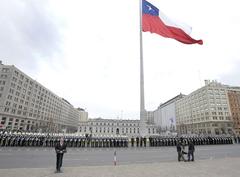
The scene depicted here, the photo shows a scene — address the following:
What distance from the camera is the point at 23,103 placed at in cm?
7319

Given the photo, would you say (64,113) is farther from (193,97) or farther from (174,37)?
(174,37)

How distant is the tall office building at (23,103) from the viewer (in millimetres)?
Result: 62375

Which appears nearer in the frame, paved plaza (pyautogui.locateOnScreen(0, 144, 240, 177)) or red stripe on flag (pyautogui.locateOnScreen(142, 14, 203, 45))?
paved plaza (pyautogui.locateOnScreen(0, 144, 240, 177))

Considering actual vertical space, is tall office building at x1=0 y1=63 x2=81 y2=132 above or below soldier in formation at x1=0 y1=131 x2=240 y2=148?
above

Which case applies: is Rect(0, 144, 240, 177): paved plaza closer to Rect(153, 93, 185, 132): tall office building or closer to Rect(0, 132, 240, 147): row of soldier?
Rect(0, 132, 240, 147): row of soldier

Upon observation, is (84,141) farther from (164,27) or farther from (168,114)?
(168,114)

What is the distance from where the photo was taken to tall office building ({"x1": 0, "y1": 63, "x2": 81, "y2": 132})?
62.4m

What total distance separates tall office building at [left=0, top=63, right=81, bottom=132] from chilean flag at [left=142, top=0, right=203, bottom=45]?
62371mm

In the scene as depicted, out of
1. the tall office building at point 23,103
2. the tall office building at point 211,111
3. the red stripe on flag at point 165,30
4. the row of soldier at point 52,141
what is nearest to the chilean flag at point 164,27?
the red stripe on flag at point 165,30

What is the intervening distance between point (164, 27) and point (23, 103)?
243ft

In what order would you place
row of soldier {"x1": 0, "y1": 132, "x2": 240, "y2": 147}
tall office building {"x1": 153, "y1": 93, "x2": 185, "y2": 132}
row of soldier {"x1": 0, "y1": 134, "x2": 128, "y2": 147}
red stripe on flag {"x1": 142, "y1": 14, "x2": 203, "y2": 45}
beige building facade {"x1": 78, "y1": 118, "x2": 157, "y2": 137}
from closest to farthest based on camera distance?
red stripe on flag {"x1": 142, "y1": 14, "x2": 203, "y2": 45} → row of soldier {"x1": 0, "y1": 134, "x2": 128, "y2": 147} → row of soldier {"x1": 0, "y1": 132, "x2": 240, "y2": 147} → beige building facade {"x1": 78, "y1": 118, "x2": 157, "y2": 137} → tall office building {"x1": 153, "y1": 93, "x2": 185, "y2": 132}

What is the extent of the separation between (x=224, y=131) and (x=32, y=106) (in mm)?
93841

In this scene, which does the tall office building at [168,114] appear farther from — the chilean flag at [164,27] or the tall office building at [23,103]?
the chilean flag at [164,27]

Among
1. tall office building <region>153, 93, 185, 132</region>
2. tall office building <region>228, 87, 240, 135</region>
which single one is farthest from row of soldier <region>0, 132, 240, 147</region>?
tall office building <region>153, 93, 185, 132</region>
